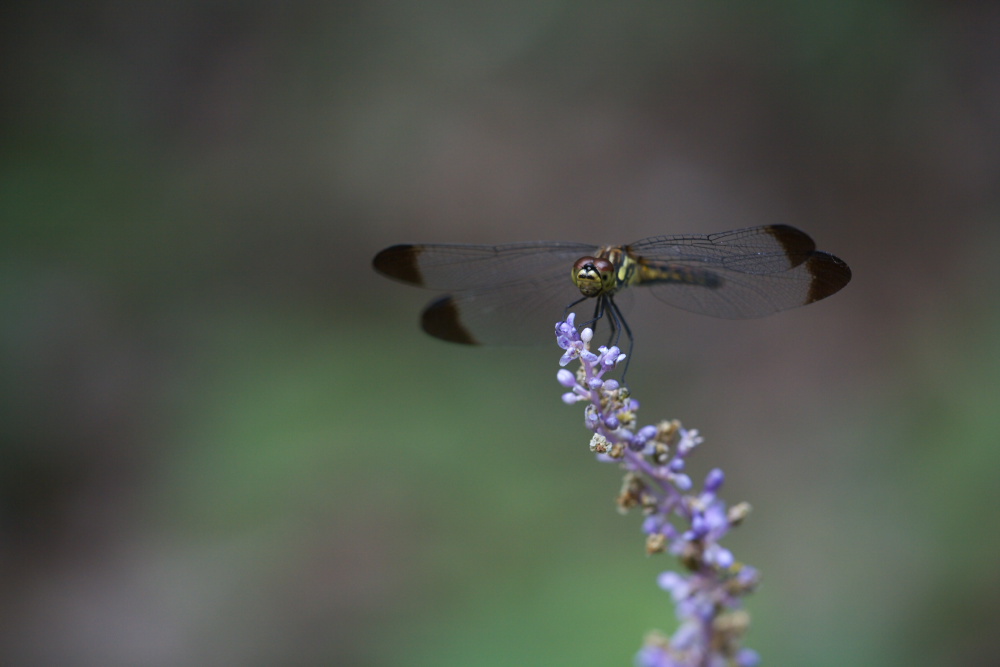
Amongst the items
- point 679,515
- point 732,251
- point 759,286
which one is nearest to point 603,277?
point 732,251

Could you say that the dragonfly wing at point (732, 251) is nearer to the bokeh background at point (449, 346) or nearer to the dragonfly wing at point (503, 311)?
the dragonfly wing at point (503, 311)

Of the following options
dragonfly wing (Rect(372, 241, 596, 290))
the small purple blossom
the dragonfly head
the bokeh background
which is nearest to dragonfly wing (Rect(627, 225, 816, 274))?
the dragonfly head

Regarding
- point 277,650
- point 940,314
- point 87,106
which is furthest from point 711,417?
point 87,106

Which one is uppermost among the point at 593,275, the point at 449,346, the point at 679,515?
the point at 449,346

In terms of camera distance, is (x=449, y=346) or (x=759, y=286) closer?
(x=759, y=286)

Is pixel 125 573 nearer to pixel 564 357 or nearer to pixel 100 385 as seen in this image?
pixel 100 385

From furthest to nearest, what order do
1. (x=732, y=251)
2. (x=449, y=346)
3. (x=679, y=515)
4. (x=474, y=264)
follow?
(x=449, y=346), (x=474, y=264), (x=732, y=251), (x=679, y=515)

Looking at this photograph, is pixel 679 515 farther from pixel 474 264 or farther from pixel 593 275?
pixel 474 264

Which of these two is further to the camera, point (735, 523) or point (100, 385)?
point (100, 385)
